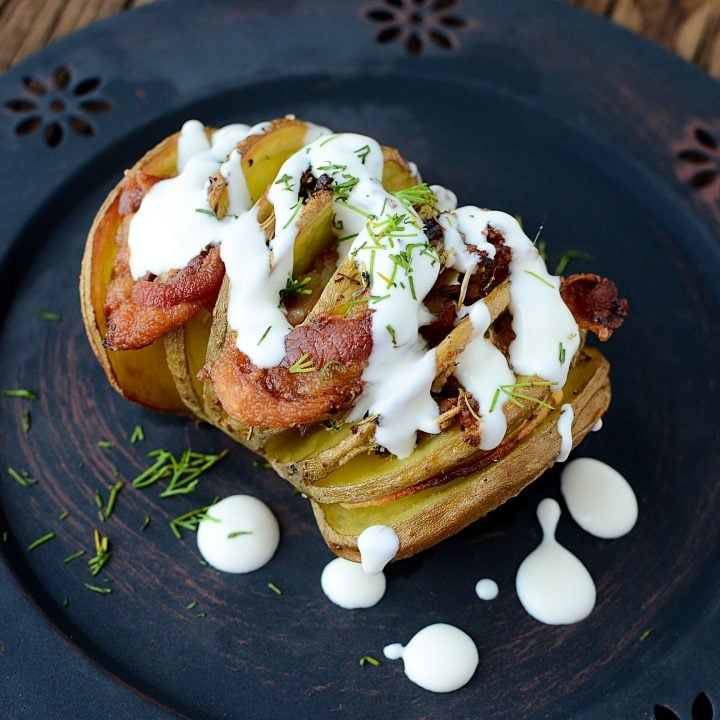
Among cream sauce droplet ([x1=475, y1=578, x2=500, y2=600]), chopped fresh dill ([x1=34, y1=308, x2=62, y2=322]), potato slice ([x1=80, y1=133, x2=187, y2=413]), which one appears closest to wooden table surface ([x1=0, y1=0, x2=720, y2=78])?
chopped fresh dill ([x1=34, y1=308, x2=62, y2=322])

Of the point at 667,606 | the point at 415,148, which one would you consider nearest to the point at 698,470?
the point at 667,606

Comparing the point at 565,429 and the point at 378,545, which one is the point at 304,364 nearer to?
the point at 378,545

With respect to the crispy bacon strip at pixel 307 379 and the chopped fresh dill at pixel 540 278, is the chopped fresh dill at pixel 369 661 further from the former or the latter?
the chopped fresh dill at pixel 540 278

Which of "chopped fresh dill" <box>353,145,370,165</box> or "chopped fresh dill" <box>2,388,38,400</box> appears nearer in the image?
"chopped fresh dill" <box>353,145,370,165</box>

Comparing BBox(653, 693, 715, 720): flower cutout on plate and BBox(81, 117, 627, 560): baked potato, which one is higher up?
BBox(81, 117, 627, 560): baked potato

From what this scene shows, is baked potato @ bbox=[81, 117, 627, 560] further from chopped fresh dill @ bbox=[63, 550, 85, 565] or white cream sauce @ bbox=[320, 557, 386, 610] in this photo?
chopped fresh dill @ bbox=[63, 550, 85, 565]

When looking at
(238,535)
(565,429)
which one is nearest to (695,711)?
(565,429)

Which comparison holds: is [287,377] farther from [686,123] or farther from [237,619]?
[686,123]

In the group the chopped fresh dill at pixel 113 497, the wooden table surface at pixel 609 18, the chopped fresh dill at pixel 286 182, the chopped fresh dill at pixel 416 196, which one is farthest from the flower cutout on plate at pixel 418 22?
the chopped fresh dill at pixel 113 497
